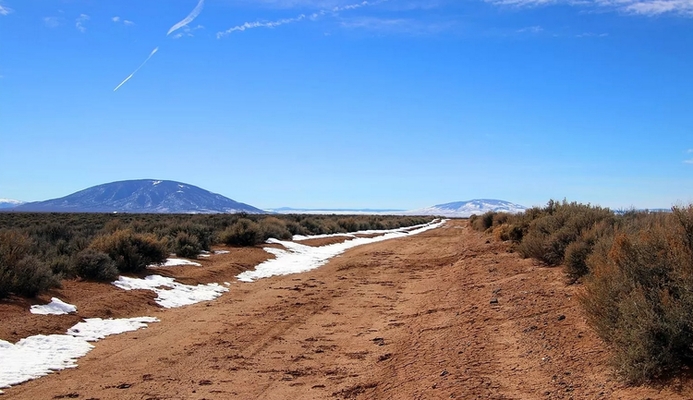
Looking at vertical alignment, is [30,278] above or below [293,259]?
above

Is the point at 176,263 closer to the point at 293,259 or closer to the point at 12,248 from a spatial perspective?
the point at 293,259

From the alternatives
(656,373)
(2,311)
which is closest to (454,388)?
(656,373)

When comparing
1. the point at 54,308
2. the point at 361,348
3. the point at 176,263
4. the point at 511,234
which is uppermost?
the point at 511,234

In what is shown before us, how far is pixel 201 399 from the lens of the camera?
680 cm

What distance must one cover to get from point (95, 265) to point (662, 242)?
1293 centimetres

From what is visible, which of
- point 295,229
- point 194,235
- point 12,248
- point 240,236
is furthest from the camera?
point 295,229

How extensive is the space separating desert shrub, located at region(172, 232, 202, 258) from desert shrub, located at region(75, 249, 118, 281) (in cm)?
614

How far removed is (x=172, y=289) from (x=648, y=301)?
1196 centimetres

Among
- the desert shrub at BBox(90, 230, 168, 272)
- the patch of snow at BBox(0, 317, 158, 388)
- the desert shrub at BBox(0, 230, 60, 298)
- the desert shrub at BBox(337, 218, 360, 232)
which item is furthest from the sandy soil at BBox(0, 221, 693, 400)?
the desert shrub at BBox(337, 218, 360, 232)

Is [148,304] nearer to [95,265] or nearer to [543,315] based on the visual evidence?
[95,265]

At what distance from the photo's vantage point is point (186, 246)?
20984 mm

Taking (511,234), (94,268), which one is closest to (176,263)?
(94,268)

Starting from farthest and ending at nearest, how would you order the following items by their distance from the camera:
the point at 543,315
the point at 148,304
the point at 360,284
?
the point at 360,284
the point at 148,304
the point at 543,315

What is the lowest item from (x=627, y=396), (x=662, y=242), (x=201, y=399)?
(x=201, y=399)
